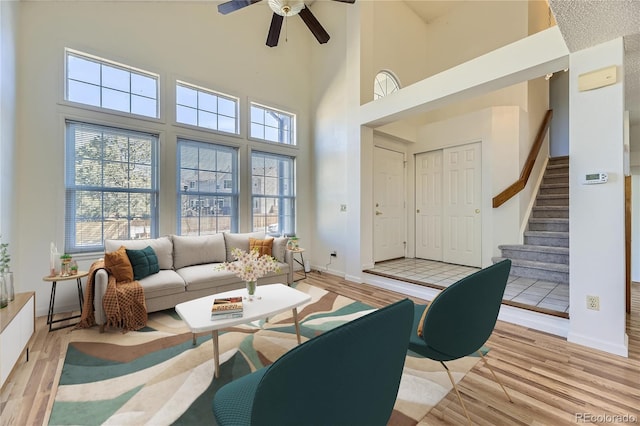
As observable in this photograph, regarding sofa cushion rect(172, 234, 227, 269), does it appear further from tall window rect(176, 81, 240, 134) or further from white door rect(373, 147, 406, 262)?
white door rect(373, 147, 406, 262)

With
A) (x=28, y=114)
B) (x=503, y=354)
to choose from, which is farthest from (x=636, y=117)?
(x=28, y=114)

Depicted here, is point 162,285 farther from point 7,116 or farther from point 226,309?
point 7,116

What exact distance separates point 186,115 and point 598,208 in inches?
188

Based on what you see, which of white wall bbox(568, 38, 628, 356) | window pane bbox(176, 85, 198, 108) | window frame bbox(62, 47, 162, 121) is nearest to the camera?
white wall bbox(568, 38, 628, 356)

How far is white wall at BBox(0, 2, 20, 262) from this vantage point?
2336 millimetres

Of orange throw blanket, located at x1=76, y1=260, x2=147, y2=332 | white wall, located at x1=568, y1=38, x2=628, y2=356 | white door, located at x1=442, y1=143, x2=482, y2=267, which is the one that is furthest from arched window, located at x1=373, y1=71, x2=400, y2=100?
orange throw blanket, located at x1=76, y1=260, x2=147, y2=332

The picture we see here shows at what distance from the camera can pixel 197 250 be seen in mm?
3570

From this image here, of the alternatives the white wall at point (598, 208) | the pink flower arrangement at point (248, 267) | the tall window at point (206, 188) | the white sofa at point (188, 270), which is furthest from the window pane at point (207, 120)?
the white wall at point (598, 208)

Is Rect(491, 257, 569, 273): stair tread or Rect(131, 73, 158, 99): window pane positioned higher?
Rect(131, 73, 158, 99): window pane

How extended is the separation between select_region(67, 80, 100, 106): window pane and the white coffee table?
284 centimetres

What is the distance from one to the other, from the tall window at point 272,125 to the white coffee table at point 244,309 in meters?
3.02

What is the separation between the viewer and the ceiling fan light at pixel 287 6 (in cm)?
262

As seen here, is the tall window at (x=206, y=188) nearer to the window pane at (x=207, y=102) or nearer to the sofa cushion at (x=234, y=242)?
the sofa cushion at (x=234, y=242)

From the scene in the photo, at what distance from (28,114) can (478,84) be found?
187 inches
